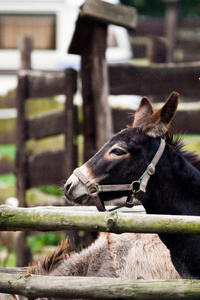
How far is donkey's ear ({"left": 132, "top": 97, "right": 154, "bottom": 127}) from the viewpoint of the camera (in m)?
3.65

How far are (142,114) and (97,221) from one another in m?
1.19

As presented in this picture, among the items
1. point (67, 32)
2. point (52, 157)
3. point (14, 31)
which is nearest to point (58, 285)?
point (52, 157)

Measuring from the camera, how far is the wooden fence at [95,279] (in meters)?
2.75

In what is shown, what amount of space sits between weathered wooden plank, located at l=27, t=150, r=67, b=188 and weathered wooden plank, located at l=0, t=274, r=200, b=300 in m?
3.38

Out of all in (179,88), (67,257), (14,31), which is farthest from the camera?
(14,31)

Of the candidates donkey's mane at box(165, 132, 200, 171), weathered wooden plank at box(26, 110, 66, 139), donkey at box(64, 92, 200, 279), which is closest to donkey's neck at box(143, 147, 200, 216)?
donkey at box(64, 92, 200, 279)

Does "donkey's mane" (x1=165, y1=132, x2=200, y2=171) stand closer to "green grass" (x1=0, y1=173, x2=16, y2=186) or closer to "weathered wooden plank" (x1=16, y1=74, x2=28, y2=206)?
"weathered wooden plank" (x1=16, y1=74, x2=28, y2=206)

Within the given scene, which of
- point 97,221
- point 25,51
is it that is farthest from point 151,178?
point 25,51

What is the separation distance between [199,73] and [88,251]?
2.56 m

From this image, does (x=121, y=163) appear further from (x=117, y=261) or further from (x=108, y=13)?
(x=108, y=13)

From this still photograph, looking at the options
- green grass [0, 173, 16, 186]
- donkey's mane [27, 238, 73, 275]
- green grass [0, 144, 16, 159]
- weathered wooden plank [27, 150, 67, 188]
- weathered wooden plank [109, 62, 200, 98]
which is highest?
weathered wooden plank [109, 62, 200, 98]

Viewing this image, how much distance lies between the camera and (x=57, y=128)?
6289mm

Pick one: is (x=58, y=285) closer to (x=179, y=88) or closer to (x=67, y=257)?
(x=67, y=257)

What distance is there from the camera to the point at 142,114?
3.80 meters
